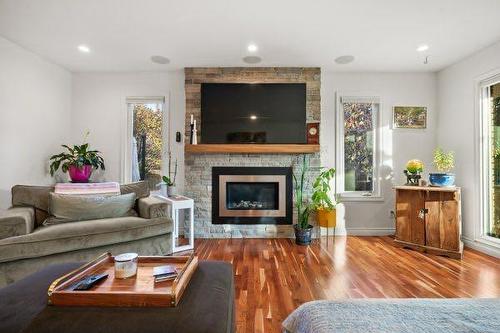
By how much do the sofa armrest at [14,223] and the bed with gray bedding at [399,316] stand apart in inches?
93.5

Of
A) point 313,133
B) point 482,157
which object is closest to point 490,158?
point 482,157

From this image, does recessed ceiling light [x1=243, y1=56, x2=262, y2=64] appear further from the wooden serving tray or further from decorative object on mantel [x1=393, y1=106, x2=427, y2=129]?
the wooden serving tray

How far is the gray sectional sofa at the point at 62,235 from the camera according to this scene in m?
2.03

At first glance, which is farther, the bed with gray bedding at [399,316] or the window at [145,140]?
the window at [145,140]

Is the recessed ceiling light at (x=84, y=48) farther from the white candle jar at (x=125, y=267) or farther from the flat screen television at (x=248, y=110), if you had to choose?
the white candle jar at (x=125, y=267)

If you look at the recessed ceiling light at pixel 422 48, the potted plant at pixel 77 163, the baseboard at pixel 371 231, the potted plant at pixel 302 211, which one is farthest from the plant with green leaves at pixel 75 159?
the recessed ceiling light at pixel 422 48

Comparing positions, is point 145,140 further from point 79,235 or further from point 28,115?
point 79,235

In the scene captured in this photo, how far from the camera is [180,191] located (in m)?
3.98

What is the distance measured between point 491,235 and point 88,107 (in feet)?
18.9

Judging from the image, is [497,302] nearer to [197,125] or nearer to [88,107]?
[197,125]

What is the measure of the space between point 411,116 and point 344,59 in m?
1.44

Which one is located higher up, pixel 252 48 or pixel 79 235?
pixel 252 48

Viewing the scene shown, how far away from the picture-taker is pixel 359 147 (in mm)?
4066

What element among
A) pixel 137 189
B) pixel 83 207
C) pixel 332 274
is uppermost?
pixel 137 189
